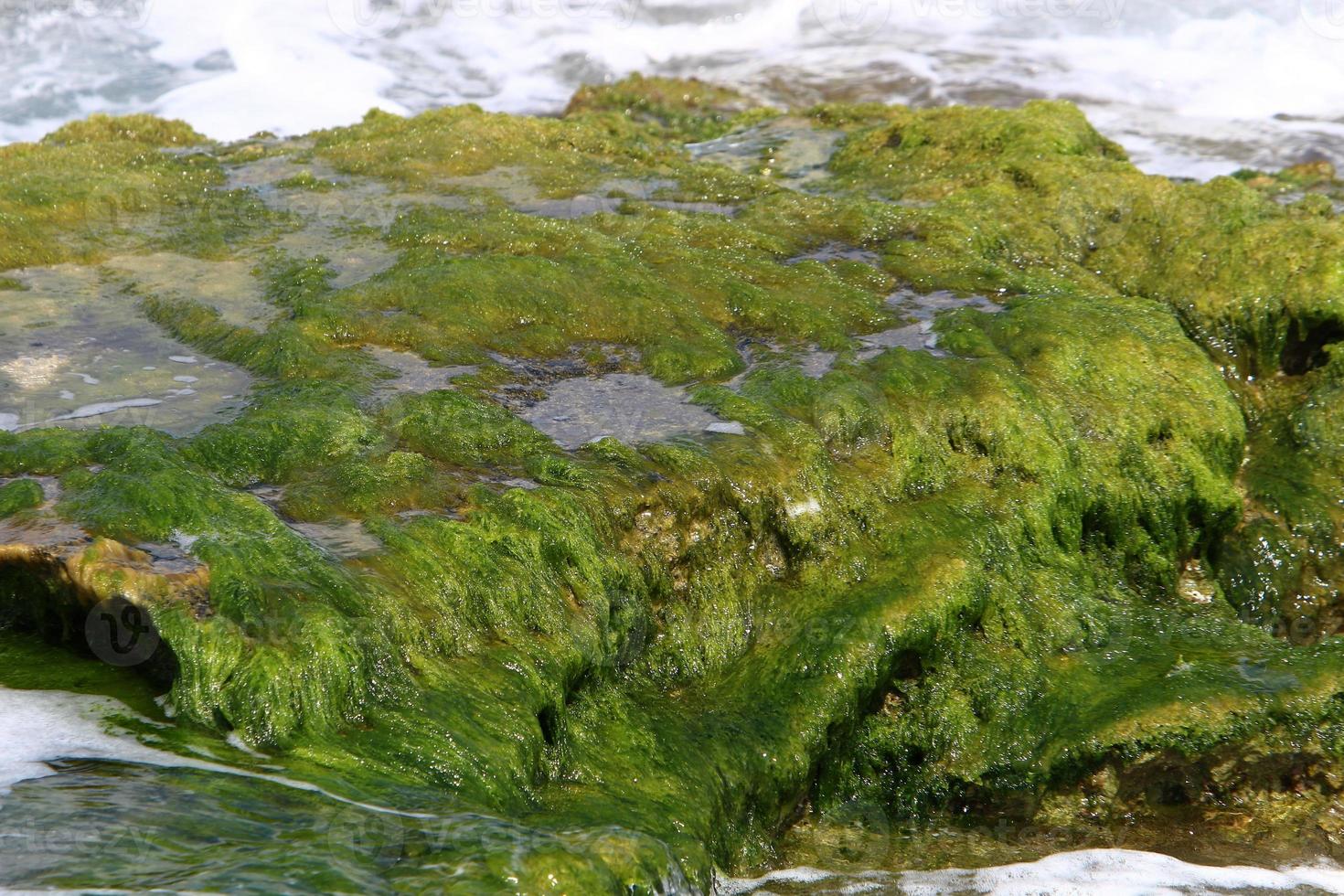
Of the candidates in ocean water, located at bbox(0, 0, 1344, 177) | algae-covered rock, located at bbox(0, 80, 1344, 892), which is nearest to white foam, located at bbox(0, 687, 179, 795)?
algae-covered rock, located at bbox(0, 80, 1344, 892)

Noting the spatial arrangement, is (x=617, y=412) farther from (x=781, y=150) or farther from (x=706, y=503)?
(x=781, y=150)

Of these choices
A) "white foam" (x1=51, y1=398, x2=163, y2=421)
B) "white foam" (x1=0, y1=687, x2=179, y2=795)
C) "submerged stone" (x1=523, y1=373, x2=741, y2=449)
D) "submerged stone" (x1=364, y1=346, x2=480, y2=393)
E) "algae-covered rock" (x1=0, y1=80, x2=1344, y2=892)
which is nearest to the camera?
"white foam" (x1=0, y1=687, x2=179, y2=795)

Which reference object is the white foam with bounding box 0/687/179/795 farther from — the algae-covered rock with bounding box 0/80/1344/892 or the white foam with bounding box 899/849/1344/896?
the white foam with bounding box 899/849/1344/896

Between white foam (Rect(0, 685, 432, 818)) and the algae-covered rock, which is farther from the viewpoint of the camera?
the algae-covered rock

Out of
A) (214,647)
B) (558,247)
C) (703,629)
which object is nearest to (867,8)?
(558,247)

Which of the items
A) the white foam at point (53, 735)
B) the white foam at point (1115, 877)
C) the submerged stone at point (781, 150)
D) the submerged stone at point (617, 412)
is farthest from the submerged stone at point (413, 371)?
the submerged stone at point (781, 150)

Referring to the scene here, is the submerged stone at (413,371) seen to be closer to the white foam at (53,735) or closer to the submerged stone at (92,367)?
the submerged stone at (92,367)

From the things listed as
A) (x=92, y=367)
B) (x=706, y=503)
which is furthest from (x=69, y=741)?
(x=92, y=367)
